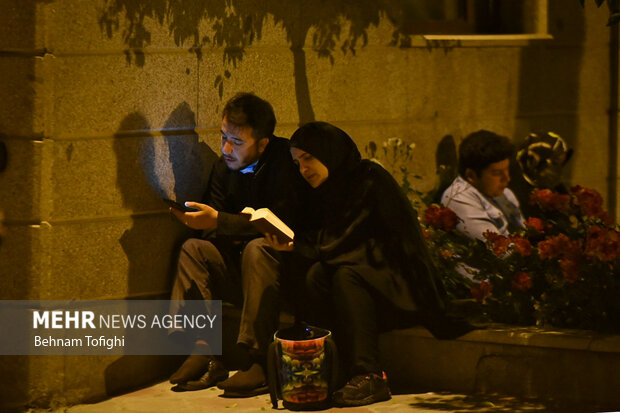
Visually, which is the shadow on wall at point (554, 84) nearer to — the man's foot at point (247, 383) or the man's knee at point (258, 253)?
the man's knee at point (258, 253)

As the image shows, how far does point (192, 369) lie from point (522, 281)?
1.93m

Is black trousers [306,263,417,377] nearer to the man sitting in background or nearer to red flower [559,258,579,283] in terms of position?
red flower [559,258,579,283]

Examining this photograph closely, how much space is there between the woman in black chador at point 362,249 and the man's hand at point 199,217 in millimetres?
509

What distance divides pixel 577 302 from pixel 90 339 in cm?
272

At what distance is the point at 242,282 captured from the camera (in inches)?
277

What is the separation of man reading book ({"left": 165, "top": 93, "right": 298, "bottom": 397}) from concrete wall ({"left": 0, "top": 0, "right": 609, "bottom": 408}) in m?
0.30

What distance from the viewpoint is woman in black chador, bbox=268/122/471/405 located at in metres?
6.75

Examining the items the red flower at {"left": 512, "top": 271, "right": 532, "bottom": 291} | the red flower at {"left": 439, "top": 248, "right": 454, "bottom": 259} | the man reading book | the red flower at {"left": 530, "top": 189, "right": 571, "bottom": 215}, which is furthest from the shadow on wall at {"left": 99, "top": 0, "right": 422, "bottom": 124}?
the red flower at {"left": 512, "top": 271, "right": 532, "bottom": 291}

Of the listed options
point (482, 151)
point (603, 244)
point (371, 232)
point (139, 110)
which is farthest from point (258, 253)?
point (482, 151)

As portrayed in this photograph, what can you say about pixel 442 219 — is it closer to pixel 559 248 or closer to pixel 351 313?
pixel 559 248

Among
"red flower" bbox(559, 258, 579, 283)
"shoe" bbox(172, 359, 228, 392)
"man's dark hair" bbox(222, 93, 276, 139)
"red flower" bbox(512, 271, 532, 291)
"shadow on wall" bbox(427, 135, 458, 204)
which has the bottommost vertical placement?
"shoe" bbox(172, 359, 228, 392)

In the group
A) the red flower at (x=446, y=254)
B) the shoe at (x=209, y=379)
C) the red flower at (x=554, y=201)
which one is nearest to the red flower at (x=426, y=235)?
the red flower at (x=446, y=254)

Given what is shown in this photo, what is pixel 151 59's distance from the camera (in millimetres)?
7113

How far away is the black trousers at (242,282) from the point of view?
6820 millimetres
